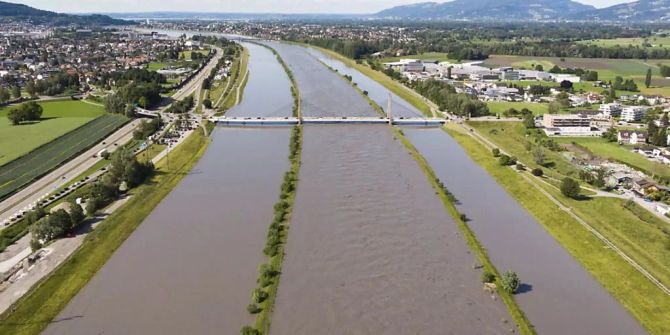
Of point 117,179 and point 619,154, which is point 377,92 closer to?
point 619,154

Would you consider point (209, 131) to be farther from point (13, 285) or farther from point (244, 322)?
point (244, 322)

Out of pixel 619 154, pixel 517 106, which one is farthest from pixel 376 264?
pixel 517 106

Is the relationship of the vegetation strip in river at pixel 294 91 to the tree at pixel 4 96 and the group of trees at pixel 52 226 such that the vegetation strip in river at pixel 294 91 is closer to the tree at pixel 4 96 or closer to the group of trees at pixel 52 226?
the group of trees at pixel 52 226

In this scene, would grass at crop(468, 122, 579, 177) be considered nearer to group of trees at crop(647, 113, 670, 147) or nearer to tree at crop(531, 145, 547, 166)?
tree at crop(531, 145, 547, 166)

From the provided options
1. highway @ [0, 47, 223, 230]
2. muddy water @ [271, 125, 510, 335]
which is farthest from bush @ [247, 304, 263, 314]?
highway @ [0, 47, 223, 230]

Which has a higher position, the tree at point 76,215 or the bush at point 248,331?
the tree at point 76,215

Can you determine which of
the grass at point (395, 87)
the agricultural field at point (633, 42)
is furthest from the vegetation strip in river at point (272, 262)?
the agricultural field at point (633, 42)
